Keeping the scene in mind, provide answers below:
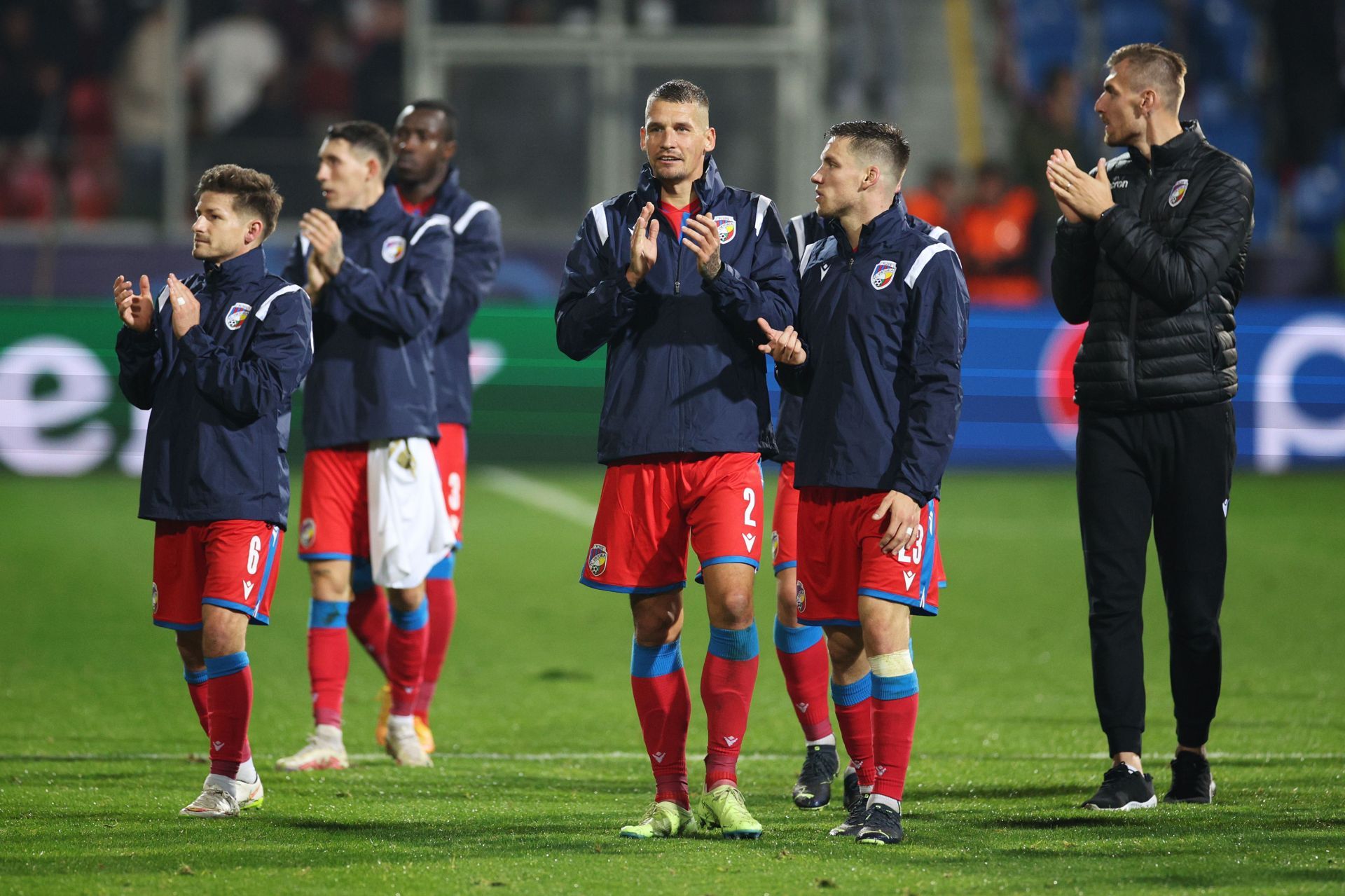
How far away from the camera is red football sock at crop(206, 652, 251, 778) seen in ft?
16.8

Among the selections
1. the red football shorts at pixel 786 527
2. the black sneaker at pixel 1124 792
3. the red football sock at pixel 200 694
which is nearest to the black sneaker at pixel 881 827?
the black sneaker at pixel 1124 792

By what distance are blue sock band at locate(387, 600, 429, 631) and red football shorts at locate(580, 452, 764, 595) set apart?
1.60 metres

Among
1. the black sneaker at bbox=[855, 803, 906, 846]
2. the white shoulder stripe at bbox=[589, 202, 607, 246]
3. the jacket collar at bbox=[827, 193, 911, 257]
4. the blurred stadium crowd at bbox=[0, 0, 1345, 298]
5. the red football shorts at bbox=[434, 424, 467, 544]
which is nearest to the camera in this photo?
the black sneaker at bbox=[855, 803, 906, 846]

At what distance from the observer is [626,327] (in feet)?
16.2

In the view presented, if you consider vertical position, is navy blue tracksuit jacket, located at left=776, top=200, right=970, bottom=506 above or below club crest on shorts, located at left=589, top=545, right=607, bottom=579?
above

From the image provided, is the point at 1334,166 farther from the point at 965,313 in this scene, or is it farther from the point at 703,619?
the point at 965,313

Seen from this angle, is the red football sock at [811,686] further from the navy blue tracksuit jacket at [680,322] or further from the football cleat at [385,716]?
the football cleat at [385,716]

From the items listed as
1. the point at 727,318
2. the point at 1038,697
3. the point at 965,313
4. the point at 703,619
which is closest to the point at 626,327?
the point at 727,318

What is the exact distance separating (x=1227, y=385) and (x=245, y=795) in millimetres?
3066

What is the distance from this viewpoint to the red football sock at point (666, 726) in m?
4.88

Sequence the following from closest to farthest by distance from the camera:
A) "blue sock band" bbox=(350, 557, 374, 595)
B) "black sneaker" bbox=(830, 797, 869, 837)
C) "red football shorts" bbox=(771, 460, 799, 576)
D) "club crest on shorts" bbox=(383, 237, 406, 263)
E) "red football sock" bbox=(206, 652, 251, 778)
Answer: "black sneaker" bbox=(830, 797, 869, 837)
"red football sock" bbox=(206, 652, 251, 778)
"red football shorts" bbox=(771, 460, 799, 576)
"club crest on shorts" bbox=(383, 237, 406, 263)
"blue sock band" bbox=(350, 557, 374, 595)

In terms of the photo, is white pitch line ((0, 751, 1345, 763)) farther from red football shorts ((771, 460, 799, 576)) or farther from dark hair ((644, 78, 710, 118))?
dark hair ((644, 78, 710, 118))

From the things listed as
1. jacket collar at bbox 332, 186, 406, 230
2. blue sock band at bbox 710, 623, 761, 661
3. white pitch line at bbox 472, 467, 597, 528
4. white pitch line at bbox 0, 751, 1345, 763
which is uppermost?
jacket collar at bbox 332, 186, 406, 230

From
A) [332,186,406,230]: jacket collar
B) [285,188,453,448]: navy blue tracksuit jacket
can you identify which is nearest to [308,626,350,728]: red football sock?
[285,188,453,448]: navy blue tracksuit jacket
